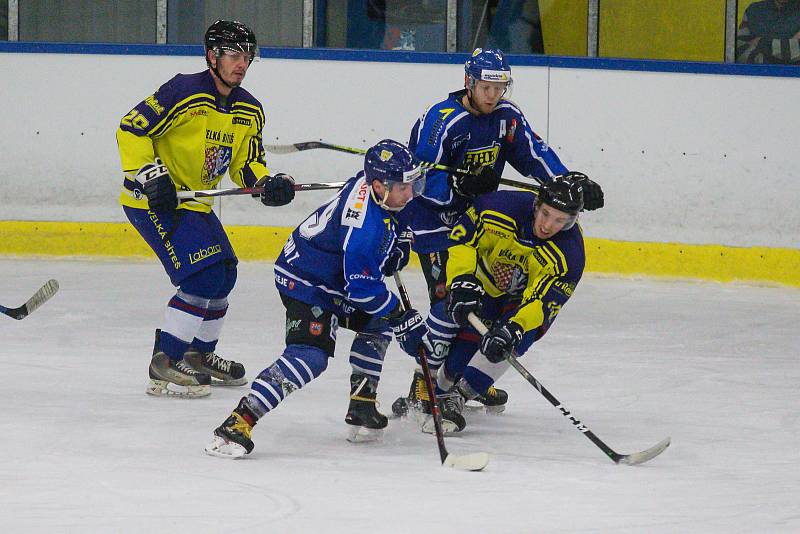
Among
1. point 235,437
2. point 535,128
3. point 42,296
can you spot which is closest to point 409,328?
point 235,437

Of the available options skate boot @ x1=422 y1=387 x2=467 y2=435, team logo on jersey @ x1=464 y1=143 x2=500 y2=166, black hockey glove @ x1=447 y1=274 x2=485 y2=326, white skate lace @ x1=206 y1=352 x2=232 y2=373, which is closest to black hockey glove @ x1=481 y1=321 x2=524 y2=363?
black hockey glove @ x1=447 y1=274 x2=485 y2=326

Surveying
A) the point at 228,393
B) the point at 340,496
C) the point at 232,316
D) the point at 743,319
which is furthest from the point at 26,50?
the point at 340,496

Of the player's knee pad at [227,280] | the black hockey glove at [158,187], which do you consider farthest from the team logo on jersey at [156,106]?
the player's knee pad at [227,280]

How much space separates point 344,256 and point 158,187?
850 mm

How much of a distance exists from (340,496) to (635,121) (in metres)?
4.02

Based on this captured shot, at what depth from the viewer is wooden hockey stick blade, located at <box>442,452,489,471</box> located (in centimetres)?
320

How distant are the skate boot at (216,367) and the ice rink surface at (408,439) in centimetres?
6

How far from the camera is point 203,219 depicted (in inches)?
163

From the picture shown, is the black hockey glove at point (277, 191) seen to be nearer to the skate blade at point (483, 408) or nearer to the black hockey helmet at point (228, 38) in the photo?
the black hockey helmet at point (228, 38)

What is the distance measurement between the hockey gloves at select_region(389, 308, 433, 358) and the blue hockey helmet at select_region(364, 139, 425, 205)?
0.31 meters

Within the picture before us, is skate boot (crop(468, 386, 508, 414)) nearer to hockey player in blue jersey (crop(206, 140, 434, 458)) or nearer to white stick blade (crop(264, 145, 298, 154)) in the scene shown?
hockey player in blue jersey (crop(206, 140, 434, 458))

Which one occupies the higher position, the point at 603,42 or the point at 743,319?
the point at 603,42

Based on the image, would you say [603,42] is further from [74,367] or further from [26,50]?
[74,367]

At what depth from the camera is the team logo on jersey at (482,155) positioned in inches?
164
